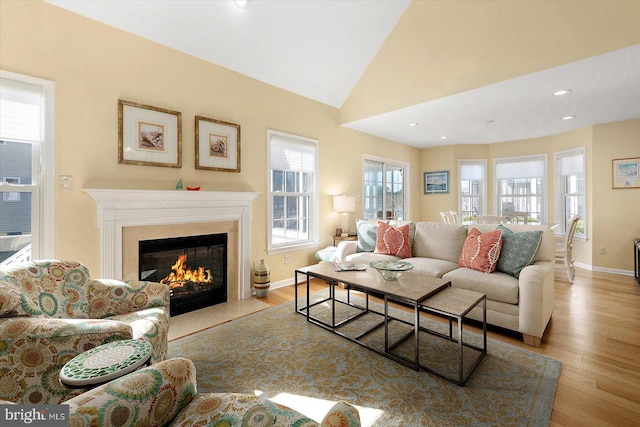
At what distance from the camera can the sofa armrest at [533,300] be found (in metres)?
2.38

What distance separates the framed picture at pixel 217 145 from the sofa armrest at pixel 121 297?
62.0 inches

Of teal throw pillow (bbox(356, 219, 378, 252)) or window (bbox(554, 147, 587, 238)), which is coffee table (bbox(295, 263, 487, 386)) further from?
window (bbox(554, 147, 587, 238))

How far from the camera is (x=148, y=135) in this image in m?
2.88

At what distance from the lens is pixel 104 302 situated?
1.92 m

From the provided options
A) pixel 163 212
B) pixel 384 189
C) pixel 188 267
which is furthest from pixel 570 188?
pixel 163 212

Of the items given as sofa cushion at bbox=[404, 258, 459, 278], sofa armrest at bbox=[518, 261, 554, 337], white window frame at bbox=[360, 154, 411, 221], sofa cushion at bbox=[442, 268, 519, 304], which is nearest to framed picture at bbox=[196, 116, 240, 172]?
sofa cushion at bbox=[404, 258, 459, 278]

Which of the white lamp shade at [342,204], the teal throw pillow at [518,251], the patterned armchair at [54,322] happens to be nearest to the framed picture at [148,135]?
the patterned armchair at [54,322]

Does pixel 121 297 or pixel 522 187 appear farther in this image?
pixel 522 187

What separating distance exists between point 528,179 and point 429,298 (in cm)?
543

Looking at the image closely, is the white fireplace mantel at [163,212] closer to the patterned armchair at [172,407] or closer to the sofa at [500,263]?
the sofa at [500,263]

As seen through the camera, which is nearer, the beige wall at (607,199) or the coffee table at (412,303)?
the coffee table at (412,303)

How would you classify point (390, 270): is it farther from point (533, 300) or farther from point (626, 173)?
point (626, 173)

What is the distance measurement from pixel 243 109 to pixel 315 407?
3263mm

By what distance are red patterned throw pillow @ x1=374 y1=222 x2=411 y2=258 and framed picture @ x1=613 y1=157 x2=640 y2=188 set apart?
3764 mm
